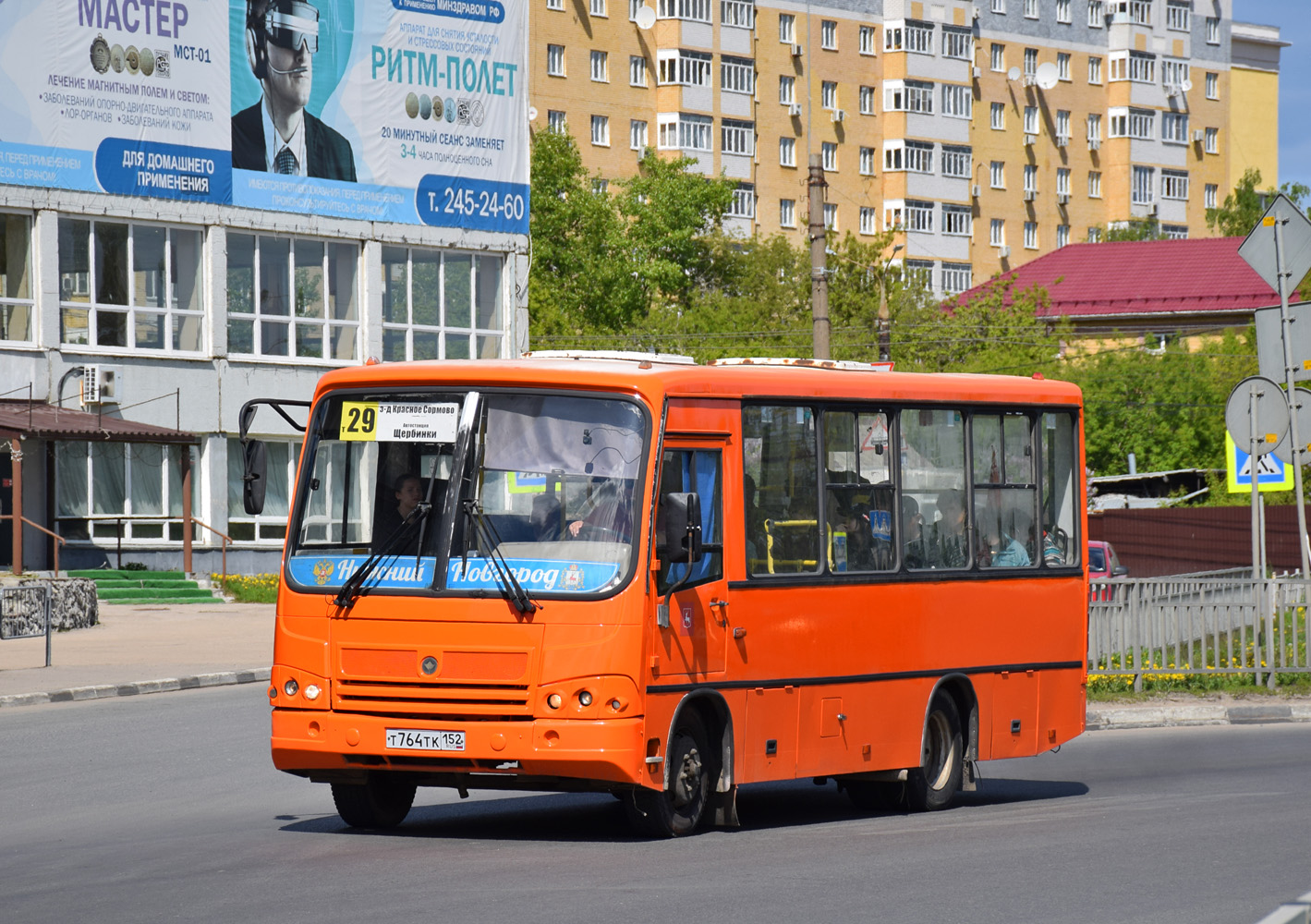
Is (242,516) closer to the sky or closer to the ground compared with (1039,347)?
closer to the ground

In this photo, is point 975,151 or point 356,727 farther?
point 975,151

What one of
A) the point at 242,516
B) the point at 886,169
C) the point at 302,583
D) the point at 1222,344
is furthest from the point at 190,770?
the point at 886,169

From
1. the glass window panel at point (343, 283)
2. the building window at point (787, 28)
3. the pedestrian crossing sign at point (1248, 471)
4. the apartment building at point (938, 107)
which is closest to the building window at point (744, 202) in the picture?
the apartment building at point (938, 107)

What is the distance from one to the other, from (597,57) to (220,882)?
8766cm

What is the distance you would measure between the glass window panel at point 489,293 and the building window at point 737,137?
47168mm

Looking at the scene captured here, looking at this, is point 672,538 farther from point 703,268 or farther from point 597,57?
point 597,57

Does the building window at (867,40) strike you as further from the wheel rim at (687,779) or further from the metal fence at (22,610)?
the wheel rim at (687,779)

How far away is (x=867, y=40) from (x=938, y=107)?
5.54 meters

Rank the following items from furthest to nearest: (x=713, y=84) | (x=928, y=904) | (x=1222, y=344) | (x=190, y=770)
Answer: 1. (x=713, y=84)
2. (x=1222, y=344)
3. (x=190, y=770)
4. (x=928, y=904)

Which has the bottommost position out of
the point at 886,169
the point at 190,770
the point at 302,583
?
the point at 190,770

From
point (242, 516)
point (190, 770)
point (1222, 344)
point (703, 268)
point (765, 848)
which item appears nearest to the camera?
point (765, 848)

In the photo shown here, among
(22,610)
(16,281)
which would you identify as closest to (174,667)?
(22,610)

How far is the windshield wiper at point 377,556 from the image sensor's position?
1092 cm

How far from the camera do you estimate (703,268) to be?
294ft
